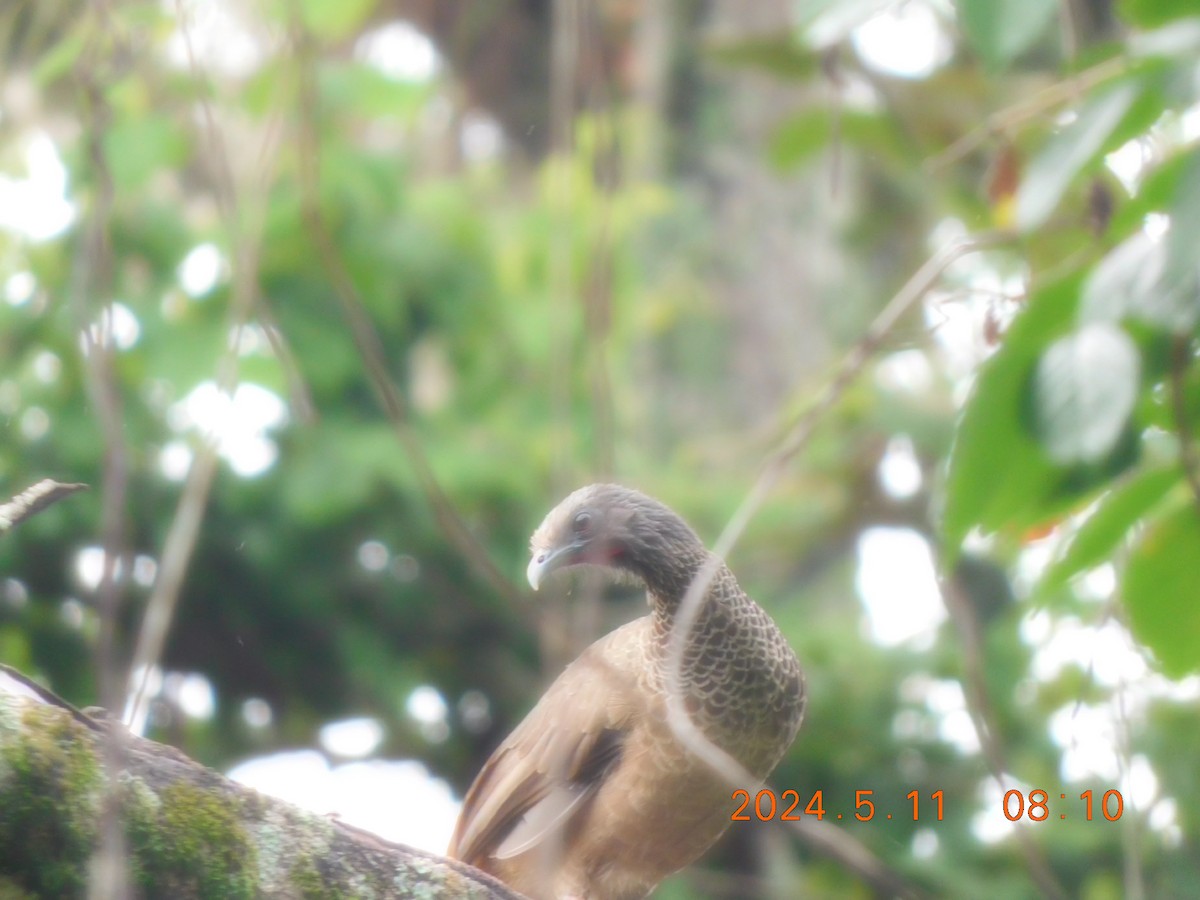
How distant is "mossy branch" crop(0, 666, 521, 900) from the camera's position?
1.74m

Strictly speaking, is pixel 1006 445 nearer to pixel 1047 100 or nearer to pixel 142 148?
→ pixel 1047 100

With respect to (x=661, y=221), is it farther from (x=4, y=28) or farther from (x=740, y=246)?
(x=4, y=28)

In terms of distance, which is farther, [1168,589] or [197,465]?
[197,465]

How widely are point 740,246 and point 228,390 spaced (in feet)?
20.8

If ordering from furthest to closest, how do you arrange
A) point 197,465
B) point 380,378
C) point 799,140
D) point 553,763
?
point 799,140
point 553,763
point 197,465
point 380,378

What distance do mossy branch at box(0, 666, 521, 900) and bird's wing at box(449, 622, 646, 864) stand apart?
36.7 inches

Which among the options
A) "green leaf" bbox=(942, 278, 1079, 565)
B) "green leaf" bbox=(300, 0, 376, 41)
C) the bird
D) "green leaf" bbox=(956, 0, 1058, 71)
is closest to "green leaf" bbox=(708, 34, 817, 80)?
"green leaf" bbox=(300, 0, 376, 41)

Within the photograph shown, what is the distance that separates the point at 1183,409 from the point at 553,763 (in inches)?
79.6

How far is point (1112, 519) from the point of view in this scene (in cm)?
175

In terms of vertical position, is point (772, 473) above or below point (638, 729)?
below

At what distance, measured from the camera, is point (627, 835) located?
3100 mm

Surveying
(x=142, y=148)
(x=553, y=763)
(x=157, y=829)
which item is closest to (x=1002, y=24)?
(x=157, y=829)

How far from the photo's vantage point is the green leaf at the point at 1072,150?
1429 mm

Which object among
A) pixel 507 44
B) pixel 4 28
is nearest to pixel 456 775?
pixel 4 28
